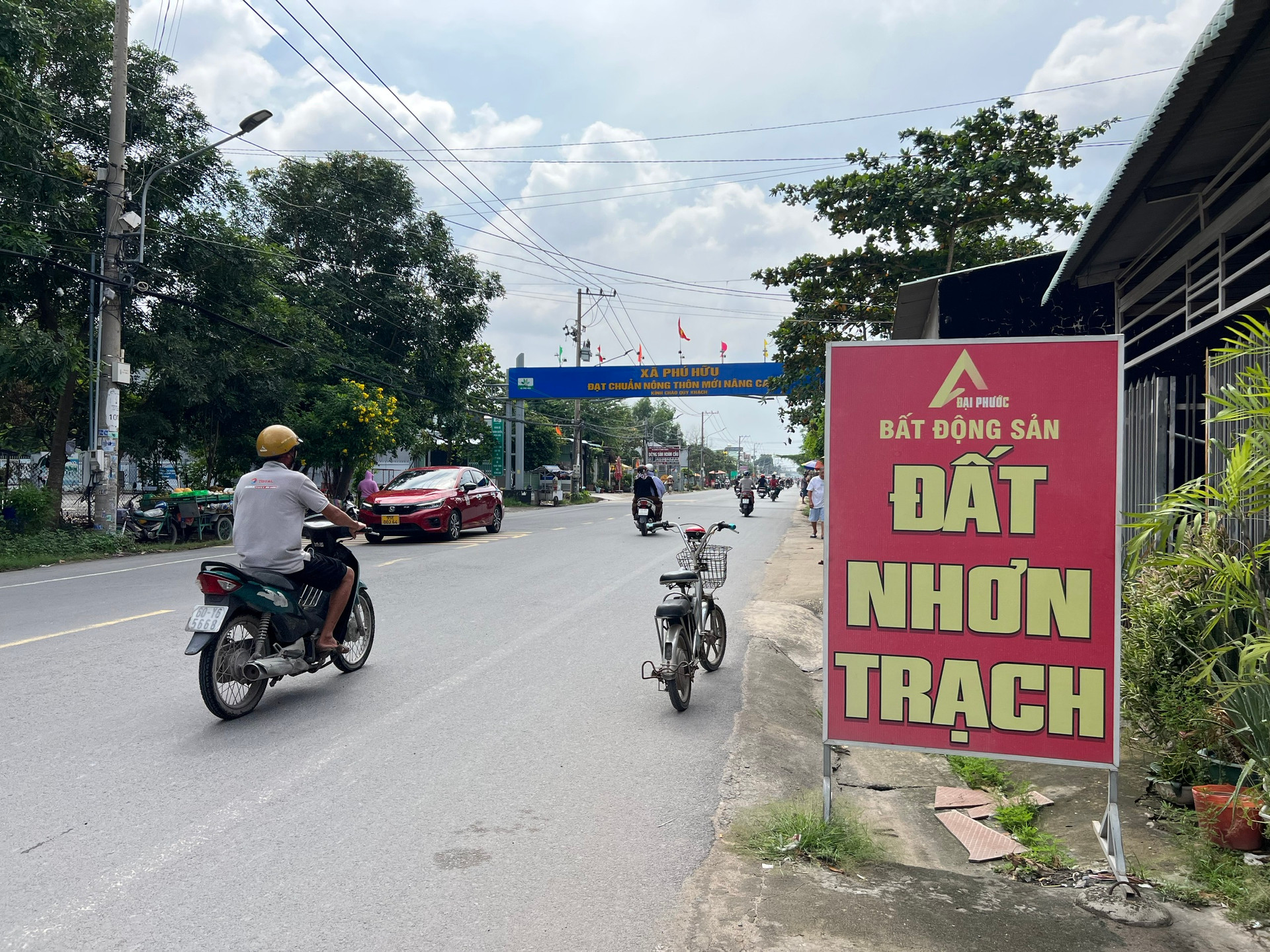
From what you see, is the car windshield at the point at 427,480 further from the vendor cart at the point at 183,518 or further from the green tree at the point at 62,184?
the green tree at the point at 62,184

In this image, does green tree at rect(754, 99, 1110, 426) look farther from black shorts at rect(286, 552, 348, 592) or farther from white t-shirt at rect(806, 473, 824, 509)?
black shorts at rect(286, 552, 348, 592)

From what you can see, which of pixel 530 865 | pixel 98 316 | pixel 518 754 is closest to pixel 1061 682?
pixel 530 865

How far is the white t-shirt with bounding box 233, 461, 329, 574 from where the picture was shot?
226 inches

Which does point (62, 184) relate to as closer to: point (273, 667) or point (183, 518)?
point (183, 518)

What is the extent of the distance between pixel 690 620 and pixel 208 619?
3.03m

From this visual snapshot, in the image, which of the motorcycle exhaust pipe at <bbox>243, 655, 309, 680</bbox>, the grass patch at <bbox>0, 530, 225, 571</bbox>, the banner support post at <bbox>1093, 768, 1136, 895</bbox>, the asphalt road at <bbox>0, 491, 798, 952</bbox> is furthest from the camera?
the grass patch at <bbox>0, 530, 225, 571</bbox>

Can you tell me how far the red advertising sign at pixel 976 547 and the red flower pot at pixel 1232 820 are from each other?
0.52 meters

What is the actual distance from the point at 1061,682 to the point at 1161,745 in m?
1.41

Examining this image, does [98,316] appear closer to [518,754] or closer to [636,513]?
[636,513]

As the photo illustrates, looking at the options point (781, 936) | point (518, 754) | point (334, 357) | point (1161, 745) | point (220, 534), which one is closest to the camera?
point (781, 936)

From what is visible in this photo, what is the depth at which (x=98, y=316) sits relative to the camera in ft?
56.3

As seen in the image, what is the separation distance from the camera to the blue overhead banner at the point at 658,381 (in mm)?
43188

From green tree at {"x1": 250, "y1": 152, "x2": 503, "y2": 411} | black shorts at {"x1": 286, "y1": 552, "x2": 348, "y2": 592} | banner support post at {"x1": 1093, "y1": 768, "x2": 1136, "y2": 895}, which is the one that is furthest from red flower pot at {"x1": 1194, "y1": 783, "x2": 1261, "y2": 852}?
green tree at {"x1": 250, "y1": 152, "x2": 503, "y2": 411}

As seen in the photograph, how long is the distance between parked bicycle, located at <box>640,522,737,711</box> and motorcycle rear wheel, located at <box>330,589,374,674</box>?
2.21 m
